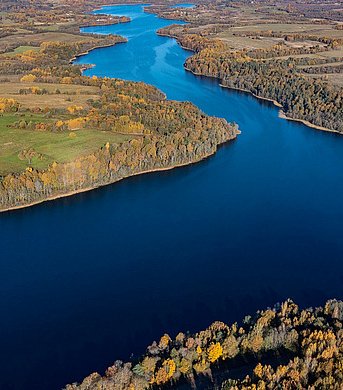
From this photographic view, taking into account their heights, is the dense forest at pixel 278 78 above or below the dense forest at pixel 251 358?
above

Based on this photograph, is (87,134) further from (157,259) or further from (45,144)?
(157,259)

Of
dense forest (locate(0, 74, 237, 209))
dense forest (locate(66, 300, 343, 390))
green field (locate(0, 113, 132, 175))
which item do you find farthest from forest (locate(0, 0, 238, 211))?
dense forest (locate(66, 300, 343, 390))

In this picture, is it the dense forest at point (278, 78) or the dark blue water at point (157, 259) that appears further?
the dense forest at point (278, 78)

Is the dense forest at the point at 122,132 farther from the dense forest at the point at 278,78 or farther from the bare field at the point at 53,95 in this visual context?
the dense forest at the point at 278,78

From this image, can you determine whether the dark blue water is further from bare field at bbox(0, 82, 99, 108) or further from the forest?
Answer: bare field at bbox(0, 82, 99, 108)

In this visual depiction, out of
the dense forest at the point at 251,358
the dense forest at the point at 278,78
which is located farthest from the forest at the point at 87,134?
the dense forest at the point at 251,358

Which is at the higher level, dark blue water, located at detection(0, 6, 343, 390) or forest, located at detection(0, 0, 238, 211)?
forest, located at detection(0, 0, 238, 211)

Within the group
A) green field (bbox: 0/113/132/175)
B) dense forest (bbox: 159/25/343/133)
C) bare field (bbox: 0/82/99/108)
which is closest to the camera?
green field (bbox: 0/113/132/175)

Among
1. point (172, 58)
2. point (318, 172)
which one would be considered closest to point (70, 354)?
point (318, 172)
